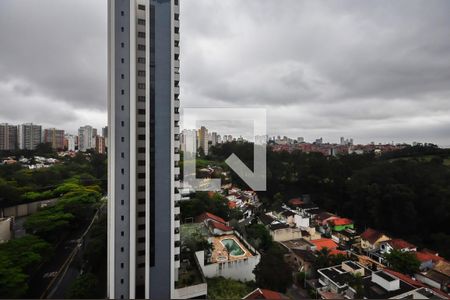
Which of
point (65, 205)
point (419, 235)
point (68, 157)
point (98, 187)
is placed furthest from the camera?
point (68, 157)

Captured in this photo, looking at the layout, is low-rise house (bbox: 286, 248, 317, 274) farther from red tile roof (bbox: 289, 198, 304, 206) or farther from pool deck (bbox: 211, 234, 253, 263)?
red tile roof (bbox: 289, 198, 304, 206)

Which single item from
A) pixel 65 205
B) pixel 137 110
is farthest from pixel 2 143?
pixel 137 110

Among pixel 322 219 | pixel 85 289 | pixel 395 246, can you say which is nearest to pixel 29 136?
pixel 85 289

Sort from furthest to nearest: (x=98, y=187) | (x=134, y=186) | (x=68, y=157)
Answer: (x=68, y=157) < (x=98, y=187) < (x=134, y=186)

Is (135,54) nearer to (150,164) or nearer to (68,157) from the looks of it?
(150,164)

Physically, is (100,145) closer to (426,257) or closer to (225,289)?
(225,289)

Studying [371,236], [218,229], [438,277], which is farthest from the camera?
[371,236]

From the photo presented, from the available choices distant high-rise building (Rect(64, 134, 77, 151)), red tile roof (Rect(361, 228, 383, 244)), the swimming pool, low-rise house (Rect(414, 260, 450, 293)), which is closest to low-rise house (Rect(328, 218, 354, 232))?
red tile roof (Rect(361, 228, 383, 244))
